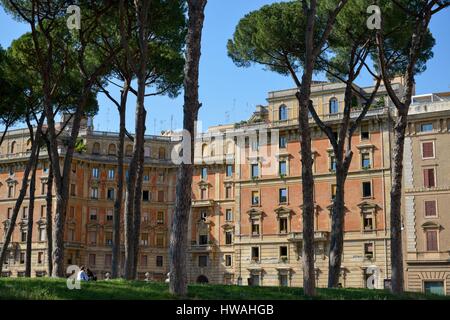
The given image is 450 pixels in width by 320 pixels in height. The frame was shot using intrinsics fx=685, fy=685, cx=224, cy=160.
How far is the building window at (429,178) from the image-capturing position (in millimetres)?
44094

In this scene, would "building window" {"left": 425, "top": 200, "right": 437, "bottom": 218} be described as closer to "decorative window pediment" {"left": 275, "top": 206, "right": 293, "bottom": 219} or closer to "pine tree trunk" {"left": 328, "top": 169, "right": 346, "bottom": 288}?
"decorative window pediment" {"left": 275, "top": 206, "right": 293, "bottom": 219}

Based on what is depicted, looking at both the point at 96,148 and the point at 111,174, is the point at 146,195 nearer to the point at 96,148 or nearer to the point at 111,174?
the point at 111,174

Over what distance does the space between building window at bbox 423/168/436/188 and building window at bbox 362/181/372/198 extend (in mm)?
4240

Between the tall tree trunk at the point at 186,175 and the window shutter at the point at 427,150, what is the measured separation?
33211 millimetres

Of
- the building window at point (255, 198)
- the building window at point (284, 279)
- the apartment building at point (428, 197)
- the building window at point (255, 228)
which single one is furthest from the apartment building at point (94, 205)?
the apartment building at point (428, 197)

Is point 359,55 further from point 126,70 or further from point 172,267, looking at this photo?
point 172,267

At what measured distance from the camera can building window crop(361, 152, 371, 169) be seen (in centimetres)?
4791

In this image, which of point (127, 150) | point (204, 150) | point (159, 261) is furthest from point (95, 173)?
point (204, 150)

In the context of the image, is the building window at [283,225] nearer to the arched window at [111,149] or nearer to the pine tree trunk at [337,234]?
the arched window at [111,149]

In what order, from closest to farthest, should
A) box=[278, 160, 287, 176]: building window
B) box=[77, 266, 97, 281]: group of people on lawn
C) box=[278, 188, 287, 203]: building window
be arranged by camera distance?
box=[77, 266, 97, 281]: group of people on lawn → box=[278, 188, 287, 203]: building window → box=[278, 160, 287, 176]: building window

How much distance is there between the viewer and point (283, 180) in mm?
50812

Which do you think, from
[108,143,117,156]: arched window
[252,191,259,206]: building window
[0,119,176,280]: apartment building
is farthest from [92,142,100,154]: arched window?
[252,191,259,206]: building window

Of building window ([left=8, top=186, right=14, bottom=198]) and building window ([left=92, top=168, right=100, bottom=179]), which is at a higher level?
building window ([left=92, top=168, right=100, bottom=179])

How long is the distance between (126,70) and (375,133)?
2683cm
